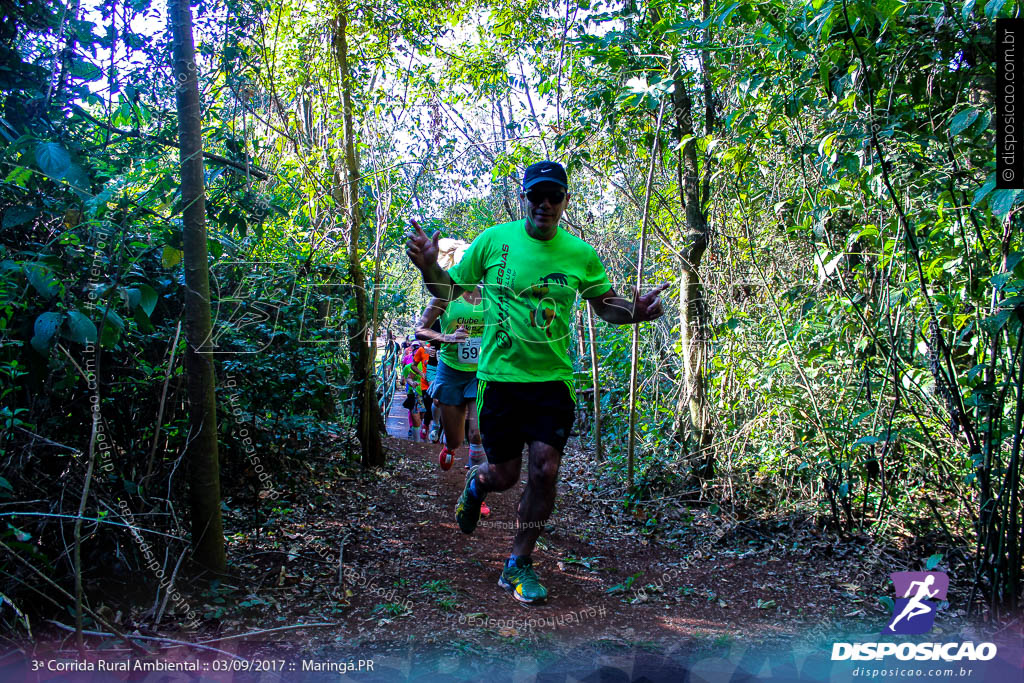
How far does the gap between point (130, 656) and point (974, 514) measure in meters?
3.44

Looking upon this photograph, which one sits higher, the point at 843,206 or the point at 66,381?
the point at 843,206

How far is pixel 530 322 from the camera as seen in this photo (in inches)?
137

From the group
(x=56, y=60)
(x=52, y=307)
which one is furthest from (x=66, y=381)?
(x=56, y=60)

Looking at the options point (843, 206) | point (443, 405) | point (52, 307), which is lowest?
point (443, 405)

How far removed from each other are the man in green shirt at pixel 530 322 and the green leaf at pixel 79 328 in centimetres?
147

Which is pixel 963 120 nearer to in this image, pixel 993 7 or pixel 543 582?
pixel 993 7

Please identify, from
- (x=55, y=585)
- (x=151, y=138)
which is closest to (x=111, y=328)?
(x=55, y=585)

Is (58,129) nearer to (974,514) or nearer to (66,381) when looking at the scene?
(66,381)

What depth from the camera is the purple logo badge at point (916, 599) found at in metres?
2.94

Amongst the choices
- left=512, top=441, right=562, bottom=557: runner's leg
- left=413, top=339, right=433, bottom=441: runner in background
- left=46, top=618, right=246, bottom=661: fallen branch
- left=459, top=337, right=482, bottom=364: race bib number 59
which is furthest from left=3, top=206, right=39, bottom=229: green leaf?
left=413, top=339, right=433, bottom=441: runner in background

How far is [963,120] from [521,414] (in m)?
2.36

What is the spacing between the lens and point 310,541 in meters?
3.80

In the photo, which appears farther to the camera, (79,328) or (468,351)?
(468,351)

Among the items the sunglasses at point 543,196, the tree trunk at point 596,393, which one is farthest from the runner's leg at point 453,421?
the sunglasses at point 543,196
